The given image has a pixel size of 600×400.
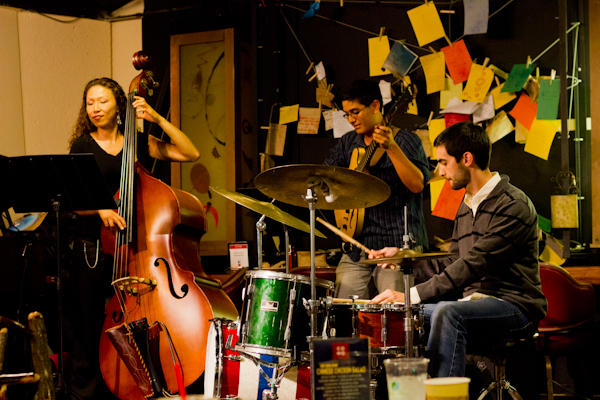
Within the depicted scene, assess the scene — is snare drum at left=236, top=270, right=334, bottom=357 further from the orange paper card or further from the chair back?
the orange paper card

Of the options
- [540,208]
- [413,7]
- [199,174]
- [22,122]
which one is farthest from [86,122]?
[540,208]

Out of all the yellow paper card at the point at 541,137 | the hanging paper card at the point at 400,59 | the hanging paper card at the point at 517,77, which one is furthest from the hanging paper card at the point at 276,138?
the yellow paper card at the point at 541,137

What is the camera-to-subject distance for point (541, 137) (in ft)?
13.2

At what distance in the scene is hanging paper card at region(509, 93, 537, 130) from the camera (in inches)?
158

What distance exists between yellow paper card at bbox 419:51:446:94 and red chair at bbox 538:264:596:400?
4.78 ft

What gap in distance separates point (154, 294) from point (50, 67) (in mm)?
2829

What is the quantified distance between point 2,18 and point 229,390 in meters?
3.56

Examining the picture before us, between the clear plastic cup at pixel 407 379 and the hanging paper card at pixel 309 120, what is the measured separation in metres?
2.95

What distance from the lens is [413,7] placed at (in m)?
4.32

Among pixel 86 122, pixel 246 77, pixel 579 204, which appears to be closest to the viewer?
pixel 86 122

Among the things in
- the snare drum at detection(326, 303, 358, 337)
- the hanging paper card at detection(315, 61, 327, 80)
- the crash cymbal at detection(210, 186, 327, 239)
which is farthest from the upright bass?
the hanging paper card at detection(315, 61, 327, 80)

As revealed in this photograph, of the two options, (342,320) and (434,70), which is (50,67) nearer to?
Result: (434,70)

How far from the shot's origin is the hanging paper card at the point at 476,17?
406 cm

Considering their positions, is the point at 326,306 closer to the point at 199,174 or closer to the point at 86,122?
the point at 86,122
